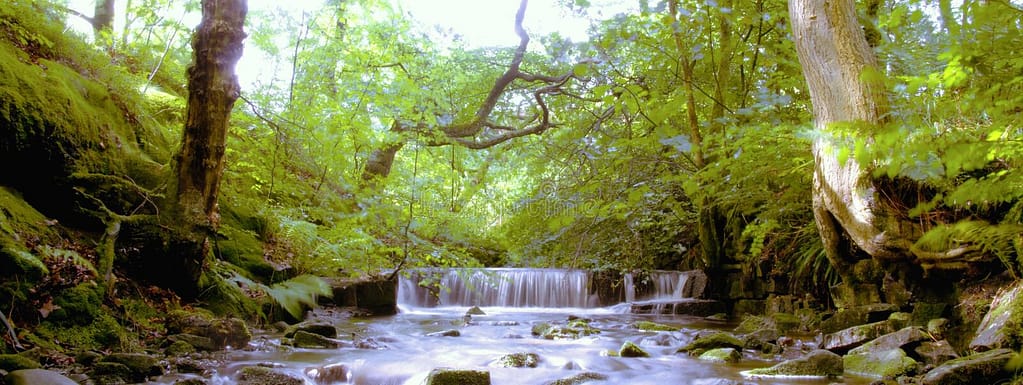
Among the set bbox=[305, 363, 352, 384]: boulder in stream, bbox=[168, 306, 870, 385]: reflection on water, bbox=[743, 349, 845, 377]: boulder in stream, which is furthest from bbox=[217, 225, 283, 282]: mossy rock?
bbox=[743, 349, 845, 377]: boulder in stream

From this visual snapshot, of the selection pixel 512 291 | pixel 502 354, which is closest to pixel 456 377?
pixel 502 354

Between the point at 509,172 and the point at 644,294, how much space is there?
17.5 feet

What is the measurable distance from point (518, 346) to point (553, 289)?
547 centimetres

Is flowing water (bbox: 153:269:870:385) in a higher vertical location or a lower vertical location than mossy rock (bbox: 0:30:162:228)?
lower

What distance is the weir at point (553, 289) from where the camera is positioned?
10531 millimetres

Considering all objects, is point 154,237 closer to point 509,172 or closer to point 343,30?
point 343,30

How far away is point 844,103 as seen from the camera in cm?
430

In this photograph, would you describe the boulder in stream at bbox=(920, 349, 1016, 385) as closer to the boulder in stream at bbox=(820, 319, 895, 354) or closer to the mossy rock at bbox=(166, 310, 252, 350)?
the boulder in stream at bbox=(820, 319, 895, 354)

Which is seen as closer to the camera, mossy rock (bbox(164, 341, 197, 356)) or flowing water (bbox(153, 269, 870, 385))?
mossy rock (bbox(164, 341, 197, 356))

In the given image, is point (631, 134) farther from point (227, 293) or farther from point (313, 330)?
point (227, 293)

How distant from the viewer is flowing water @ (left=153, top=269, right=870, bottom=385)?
4367 mm

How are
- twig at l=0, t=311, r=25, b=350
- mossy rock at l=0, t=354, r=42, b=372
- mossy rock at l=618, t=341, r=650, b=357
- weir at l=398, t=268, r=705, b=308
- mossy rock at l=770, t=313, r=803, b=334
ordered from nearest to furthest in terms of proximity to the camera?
mossy rock at l=0, t=354, r=42, b=372
twig at l=0, t=311, r=25, b=350
mossy rock at l=618, t=341, r=650, b=357
mossy rock at l=770, t=313, r=803, b=334
weir at l=398, t=268, r=705, b=308

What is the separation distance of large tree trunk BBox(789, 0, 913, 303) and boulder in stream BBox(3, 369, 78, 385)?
4829 mm

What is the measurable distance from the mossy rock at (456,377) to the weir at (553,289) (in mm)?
6243
